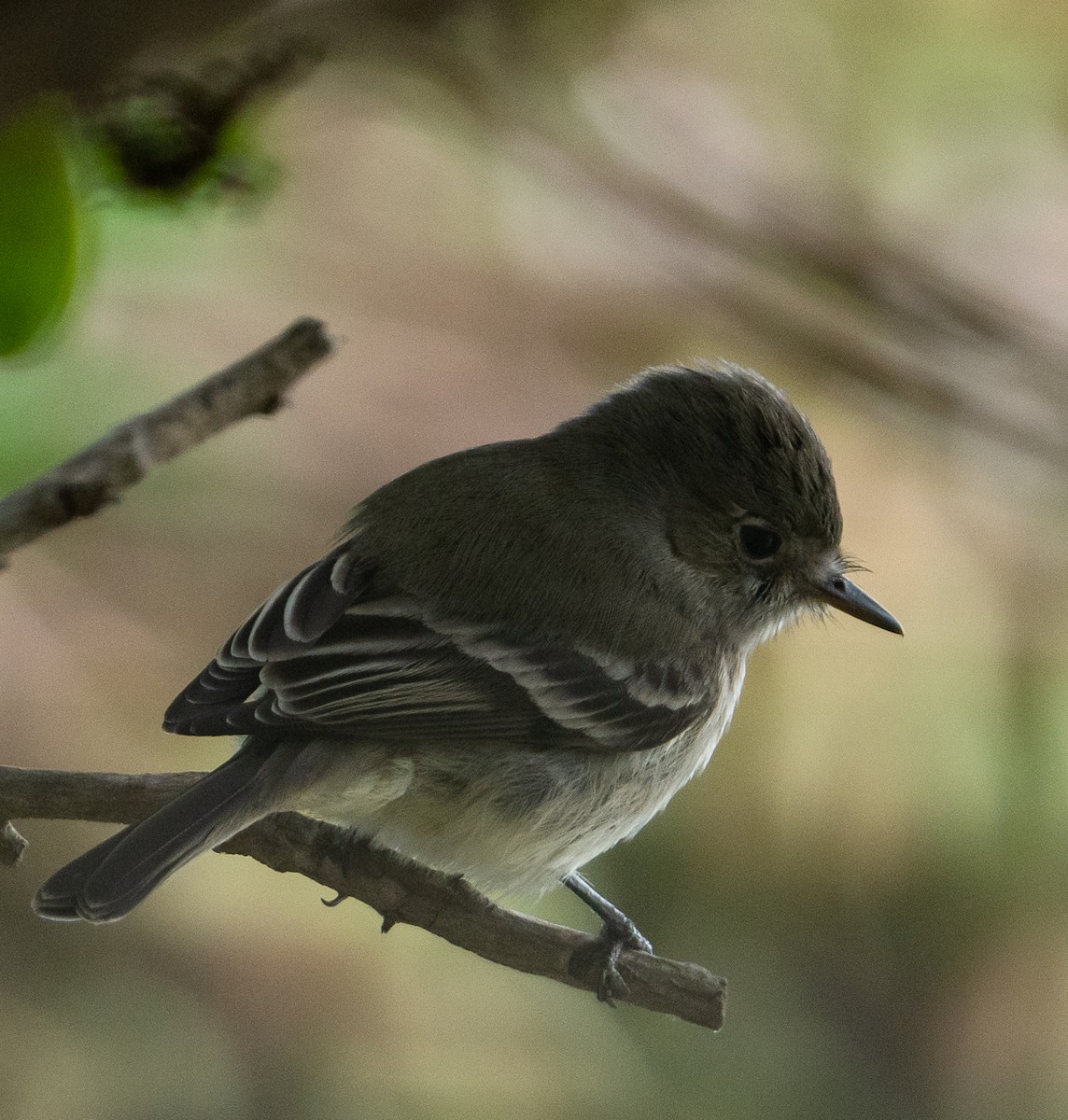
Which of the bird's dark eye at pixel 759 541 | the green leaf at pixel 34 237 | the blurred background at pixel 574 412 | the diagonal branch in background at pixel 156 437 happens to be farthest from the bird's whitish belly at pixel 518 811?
the green leaf at pixel 34 237

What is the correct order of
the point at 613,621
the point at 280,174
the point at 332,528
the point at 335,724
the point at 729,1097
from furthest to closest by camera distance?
1. the point at 332,528
2. the point at 729,1097
3. the point at 613,621
4. the point at 335,724
5. the point at 280,174

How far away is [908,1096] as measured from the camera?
2.72 m

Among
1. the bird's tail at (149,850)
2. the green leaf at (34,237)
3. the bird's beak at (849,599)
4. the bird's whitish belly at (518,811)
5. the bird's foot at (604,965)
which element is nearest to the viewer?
the green leaf at (34,237)

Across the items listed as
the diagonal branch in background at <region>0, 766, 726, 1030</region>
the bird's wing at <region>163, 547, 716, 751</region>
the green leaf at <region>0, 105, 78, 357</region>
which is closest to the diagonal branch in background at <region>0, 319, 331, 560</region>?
the green leaf at <region>0, 105, 78, 357</region>

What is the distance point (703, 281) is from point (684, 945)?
4.32 feet

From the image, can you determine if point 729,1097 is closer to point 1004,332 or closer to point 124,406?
point 1004,332

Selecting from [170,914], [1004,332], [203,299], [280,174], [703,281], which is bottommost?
[170,914]

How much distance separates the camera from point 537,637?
6.54 feet

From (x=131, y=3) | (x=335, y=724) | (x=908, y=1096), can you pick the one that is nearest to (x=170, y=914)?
(x=335, y=724)

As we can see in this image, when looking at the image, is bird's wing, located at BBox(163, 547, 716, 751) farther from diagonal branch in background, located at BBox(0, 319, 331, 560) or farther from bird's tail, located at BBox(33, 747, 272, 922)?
diagonal branch in background, located at BBox(0, 319, 331, 560)

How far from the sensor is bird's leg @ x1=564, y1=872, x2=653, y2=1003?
1698mm

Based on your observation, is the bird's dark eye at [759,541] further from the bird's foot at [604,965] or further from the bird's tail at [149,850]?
the bird's tail at [149,850]

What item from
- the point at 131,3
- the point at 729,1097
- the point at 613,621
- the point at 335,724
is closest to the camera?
the point at 131,3

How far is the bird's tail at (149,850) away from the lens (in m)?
1.46
